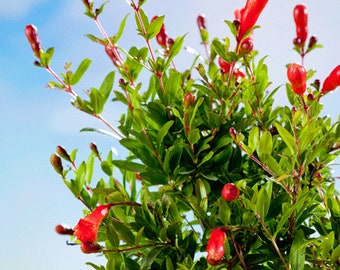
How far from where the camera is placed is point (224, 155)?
186cm

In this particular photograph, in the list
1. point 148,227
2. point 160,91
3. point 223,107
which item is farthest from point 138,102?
point 148,227

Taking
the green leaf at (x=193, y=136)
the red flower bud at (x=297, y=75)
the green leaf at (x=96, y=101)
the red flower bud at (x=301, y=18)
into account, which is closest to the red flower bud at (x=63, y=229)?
the green leaf at (x=96, y=101)

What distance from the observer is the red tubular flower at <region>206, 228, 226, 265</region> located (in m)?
1.47

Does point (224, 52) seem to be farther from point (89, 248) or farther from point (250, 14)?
point (89, 248)

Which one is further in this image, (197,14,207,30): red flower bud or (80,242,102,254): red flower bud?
(197,14,207,30): red flower bud

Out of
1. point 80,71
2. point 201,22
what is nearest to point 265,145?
point 80,71

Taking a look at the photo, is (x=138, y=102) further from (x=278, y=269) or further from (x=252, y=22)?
(x=278, y=269)

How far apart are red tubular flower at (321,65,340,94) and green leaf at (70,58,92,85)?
816 mm

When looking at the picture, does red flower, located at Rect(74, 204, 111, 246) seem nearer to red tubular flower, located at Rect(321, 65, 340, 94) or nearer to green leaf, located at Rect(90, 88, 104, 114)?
green leaf, located at Rect(90, 88, 104, 114)

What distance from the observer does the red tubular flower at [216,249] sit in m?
1.47

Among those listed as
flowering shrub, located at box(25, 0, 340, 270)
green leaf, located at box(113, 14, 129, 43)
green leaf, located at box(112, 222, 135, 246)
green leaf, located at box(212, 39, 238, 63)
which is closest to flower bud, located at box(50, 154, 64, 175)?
flowering shrub, located at box(25, 0, 340, 270)

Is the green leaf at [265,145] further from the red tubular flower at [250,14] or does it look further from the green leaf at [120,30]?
the green leaf at [120,30]

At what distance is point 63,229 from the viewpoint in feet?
6.29

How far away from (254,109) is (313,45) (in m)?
0.33
